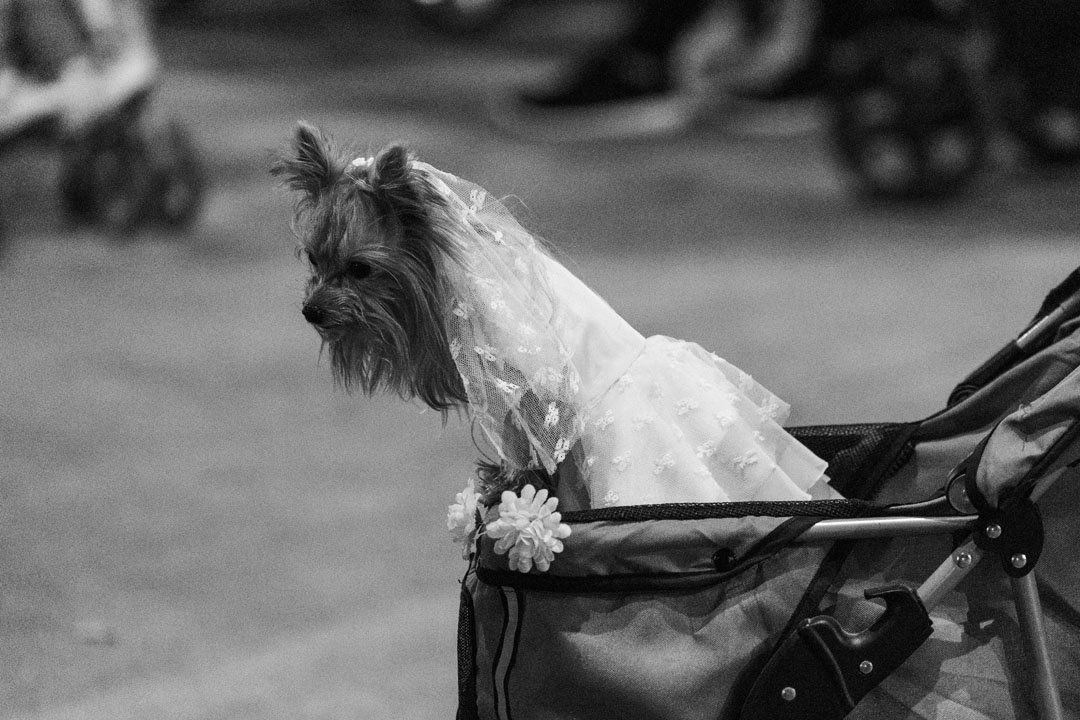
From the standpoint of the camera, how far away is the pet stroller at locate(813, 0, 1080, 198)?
5352mm

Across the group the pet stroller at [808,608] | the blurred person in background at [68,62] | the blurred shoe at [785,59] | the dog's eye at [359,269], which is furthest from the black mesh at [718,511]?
the blurred shoe at [785,59]

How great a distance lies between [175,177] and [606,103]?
2625 mm

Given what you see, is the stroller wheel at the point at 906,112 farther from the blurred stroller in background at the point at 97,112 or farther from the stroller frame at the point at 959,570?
the stroller frame at the point at 959,570

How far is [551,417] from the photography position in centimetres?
160

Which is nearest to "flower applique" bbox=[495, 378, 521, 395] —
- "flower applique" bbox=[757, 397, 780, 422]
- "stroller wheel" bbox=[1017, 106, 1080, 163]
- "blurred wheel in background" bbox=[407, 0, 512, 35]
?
"flower applique" bbox=[757, 397, 780, 422]

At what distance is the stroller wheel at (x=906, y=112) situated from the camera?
210 inches

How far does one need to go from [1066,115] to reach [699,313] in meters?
2.58

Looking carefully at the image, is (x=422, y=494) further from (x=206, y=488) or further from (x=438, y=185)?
(x=438, y=185)

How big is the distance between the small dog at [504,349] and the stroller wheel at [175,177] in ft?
11.6

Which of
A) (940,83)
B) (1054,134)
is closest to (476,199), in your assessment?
(940,83)

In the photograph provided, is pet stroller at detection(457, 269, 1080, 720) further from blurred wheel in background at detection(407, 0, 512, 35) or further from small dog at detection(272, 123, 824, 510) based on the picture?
blurred wheel in background at detection(407, 0, 512, 35)

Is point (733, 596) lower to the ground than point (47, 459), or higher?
higher

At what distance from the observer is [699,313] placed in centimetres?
425

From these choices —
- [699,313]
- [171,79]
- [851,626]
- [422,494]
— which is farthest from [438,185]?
[171,79]
